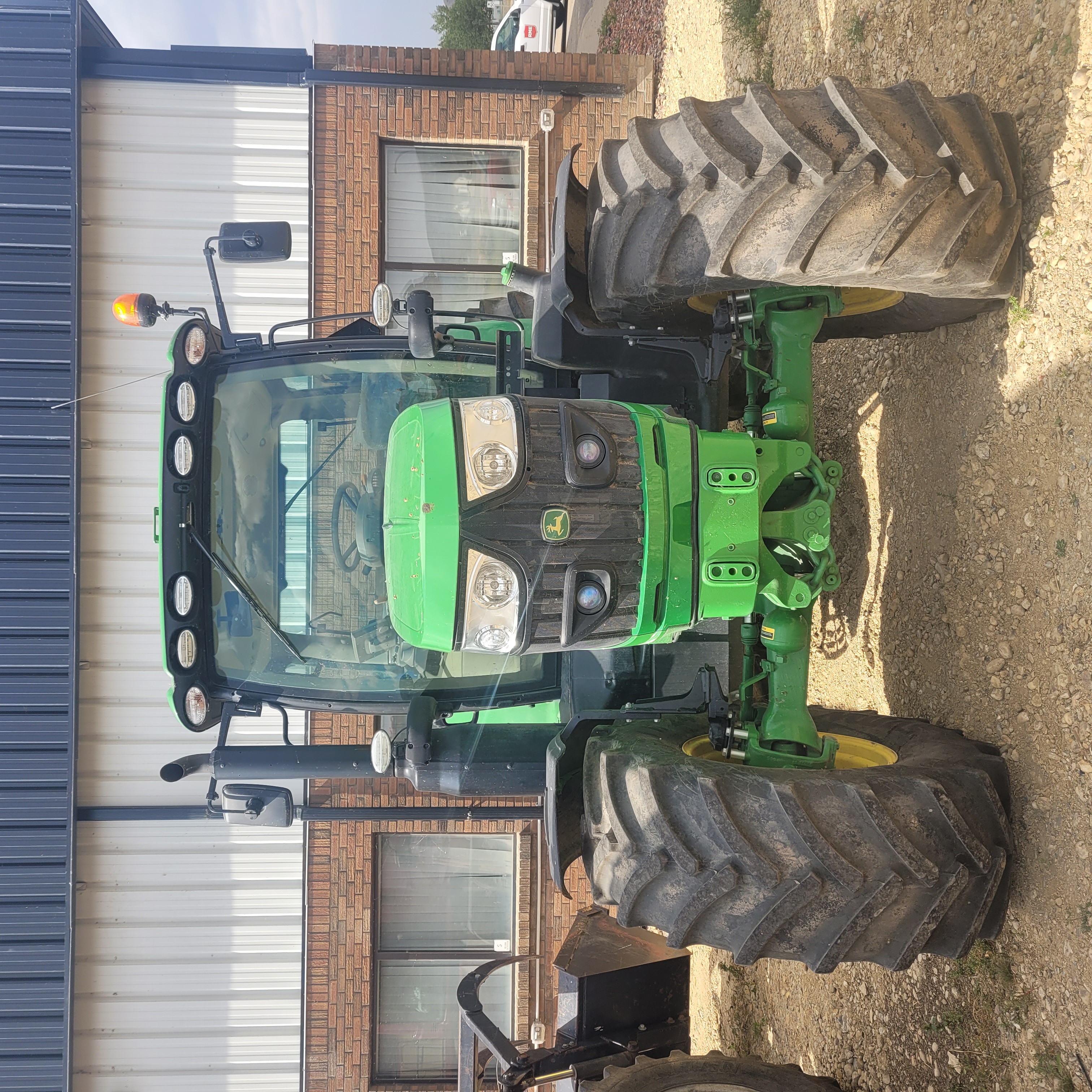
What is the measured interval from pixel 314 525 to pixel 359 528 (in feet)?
0.60

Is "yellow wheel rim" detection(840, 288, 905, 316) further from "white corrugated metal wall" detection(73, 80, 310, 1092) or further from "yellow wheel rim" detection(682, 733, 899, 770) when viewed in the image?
"white corrugated metal wall" detection(73, 80, 310, 1092)

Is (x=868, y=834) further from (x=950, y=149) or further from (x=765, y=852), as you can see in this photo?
(x=950, y=149)

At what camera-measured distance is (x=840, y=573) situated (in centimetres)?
438

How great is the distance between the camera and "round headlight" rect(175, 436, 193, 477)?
3168 millimetres

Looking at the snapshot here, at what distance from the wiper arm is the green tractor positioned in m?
0.01

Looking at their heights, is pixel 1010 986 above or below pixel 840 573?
below

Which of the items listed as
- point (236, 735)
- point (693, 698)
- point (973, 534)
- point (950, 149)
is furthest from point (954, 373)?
point (236, 735)

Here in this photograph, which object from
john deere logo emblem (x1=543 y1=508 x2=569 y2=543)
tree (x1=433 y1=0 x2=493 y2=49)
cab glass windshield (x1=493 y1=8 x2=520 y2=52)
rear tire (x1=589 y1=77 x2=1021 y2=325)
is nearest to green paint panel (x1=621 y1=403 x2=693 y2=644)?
john deere logo emblem (x1=543 y1=508 x2=569 y2=543)

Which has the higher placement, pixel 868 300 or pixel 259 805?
pixel 868 300

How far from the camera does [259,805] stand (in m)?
3.28

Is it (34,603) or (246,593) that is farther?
(34,603)

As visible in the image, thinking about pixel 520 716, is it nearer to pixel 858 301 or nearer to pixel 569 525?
pixel 569 525

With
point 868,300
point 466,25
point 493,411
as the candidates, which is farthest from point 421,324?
point 466,25

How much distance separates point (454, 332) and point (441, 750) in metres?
1.94
